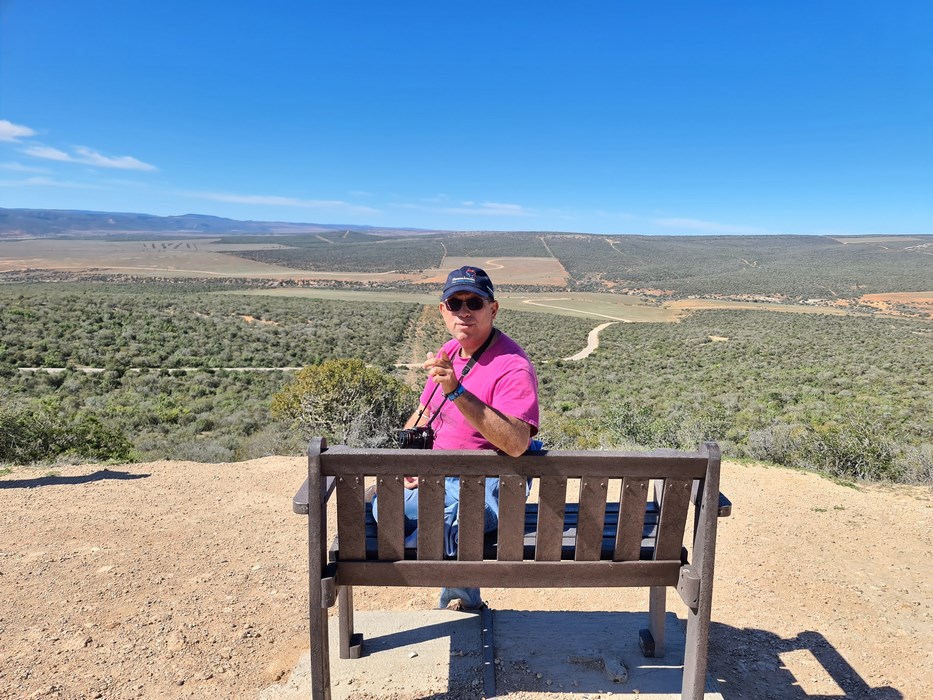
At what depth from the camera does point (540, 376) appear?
82.8 feet

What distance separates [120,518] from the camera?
5.08 meters

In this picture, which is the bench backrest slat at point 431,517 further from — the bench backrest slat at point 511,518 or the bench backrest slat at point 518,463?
the bench backrest slat at point 511,518

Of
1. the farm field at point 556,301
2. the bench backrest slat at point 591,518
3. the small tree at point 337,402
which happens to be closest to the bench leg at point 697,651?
the bench backrest slat at point 591,518

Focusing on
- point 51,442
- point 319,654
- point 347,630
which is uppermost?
point 319,654

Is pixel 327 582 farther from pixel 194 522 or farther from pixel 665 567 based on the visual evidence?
pixel 194 522

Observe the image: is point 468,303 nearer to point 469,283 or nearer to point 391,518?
point 469,283

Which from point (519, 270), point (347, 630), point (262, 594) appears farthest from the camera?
point (519, 270)

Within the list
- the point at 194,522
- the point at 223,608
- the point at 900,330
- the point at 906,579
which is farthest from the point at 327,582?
the point at 900,330

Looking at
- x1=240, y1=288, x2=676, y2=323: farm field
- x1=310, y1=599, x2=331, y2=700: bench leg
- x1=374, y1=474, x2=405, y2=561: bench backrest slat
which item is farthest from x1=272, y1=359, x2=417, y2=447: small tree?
x1=240, y1=288, x2=676, y2=323: farm field

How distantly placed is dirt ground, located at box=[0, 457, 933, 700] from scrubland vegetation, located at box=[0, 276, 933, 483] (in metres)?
2.57

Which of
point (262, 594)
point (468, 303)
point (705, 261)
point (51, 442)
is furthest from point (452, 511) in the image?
point (705, 261)

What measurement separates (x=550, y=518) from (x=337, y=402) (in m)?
10.7

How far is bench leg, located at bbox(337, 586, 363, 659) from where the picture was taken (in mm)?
2904

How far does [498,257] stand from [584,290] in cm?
4394
